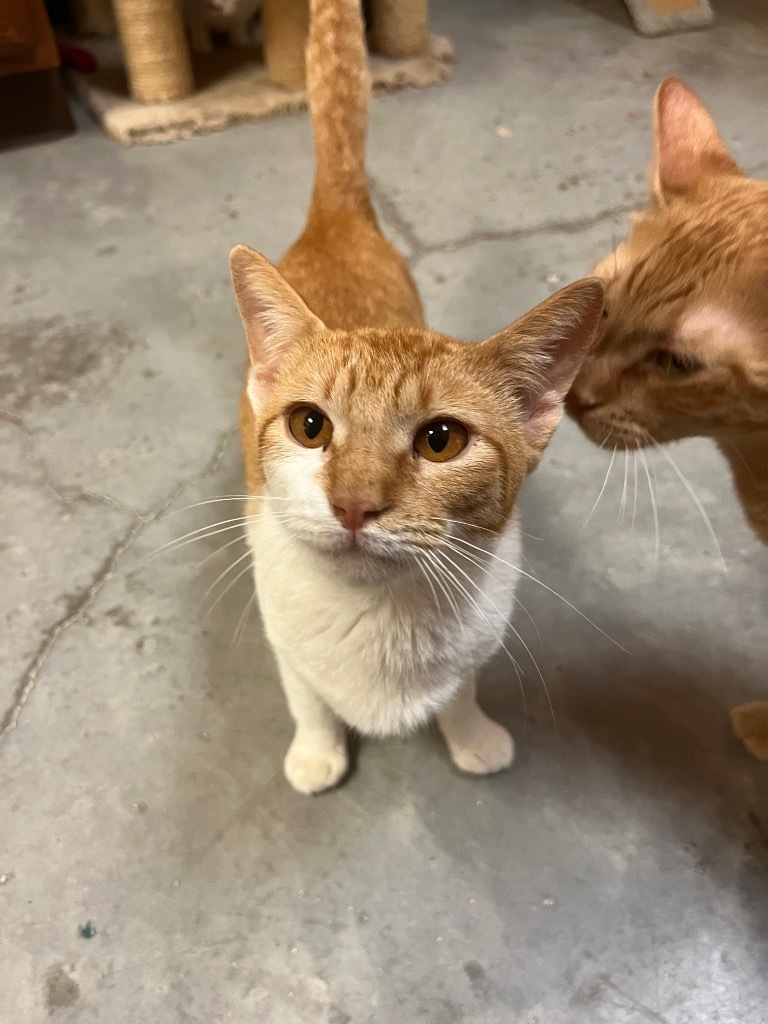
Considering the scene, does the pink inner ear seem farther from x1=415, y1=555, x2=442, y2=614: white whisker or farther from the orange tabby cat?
x1=415, y1=555, x2=442, y2=614: white whisker

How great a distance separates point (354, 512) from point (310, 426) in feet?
0.59

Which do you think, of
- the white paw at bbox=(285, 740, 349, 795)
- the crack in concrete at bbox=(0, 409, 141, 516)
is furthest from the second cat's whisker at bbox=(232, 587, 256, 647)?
the crack in concrete at bbox=(0, 409, 141, 516)

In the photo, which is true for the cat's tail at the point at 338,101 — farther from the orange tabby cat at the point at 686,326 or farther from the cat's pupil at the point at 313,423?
the cat's pupil at the point at 313,423

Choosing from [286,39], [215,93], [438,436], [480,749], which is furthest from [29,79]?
[480,749]

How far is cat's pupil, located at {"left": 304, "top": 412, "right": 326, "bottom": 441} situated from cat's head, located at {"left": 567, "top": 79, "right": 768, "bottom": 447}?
1.44 ft


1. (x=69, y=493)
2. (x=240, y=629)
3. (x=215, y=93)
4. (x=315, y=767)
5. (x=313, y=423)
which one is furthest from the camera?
(x=215, y=93)

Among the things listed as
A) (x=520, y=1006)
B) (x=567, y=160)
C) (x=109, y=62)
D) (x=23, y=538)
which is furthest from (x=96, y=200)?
(x=520, y=1006)

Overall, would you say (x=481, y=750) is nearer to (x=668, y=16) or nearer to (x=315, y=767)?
(x=315, y=767)

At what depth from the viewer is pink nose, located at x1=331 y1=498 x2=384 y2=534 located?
87cm

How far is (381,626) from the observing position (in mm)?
1109

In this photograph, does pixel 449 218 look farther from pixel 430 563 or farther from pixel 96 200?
pixel 430 563

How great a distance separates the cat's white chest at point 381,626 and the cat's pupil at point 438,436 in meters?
0.16

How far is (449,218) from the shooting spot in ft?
8.63

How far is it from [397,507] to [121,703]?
0.99 m
